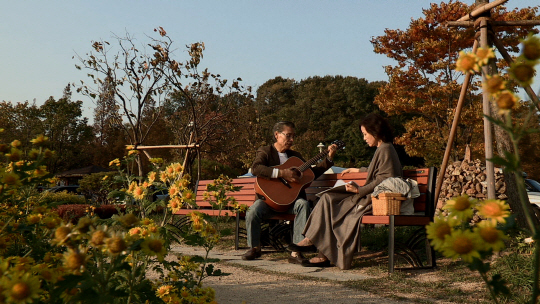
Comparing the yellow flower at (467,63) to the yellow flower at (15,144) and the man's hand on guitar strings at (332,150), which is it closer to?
the yellow flower at (15,144)

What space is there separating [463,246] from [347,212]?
13.7 feet

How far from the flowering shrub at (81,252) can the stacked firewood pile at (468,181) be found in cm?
734

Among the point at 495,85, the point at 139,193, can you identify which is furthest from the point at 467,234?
the point at 139,193

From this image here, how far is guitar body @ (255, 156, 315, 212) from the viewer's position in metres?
5.80

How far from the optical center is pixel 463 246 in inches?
38.5

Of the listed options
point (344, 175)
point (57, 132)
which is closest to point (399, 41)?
point (344, 175)

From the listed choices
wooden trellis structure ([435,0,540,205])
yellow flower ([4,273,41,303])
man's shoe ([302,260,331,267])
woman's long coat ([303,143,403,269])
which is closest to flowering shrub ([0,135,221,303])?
yellow flower ([4,273,41,303])

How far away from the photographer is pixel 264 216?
584cm

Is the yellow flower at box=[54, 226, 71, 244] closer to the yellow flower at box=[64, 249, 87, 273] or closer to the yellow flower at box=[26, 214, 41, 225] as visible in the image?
the yellow flower at box=[64, 249, 87, 273]

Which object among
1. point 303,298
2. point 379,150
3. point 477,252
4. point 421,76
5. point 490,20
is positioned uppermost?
point 421,76

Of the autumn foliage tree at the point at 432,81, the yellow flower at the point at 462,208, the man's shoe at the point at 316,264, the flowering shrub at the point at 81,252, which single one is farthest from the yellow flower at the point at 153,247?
the autumn foliage tree at the point at 432,81

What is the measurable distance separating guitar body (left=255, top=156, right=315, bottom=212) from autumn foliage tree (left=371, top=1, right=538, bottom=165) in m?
12.9

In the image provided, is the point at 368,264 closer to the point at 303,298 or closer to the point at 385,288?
the point at 385,288

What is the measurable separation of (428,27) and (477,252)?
753 inches
